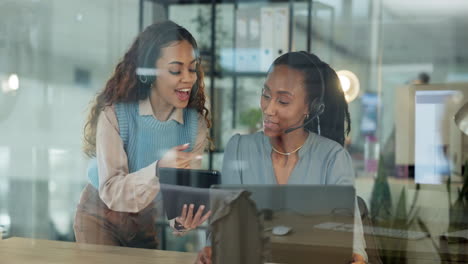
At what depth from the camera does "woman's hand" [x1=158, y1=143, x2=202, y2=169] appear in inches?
117

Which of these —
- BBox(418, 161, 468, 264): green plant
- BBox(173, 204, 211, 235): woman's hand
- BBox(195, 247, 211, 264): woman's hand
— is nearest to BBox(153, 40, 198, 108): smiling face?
BBox(173, 204, 211, 235): woman's hand

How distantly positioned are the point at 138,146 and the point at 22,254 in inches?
34.7

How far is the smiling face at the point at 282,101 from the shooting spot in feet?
8.91

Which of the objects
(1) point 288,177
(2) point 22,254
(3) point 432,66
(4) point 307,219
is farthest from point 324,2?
(2) point 22,254

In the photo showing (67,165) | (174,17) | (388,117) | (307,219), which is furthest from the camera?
(67,165)

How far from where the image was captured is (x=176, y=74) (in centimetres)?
298

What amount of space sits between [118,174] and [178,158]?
317 millimetres

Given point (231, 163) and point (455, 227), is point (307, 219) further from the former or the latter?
point (455, 227)

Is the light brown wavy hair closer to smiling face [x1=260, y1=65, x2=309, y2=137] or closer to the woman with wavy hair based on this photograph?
the woman with wavy hair

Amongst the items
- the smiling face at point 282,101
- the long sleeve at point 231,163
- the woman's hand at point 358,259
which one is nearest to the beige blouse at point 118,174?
the long sleeve at point 231,163

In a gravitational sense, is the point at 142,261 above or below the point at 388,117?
below

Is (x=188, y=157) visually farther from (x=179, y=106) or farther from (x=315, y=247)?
(x=315, y=247)

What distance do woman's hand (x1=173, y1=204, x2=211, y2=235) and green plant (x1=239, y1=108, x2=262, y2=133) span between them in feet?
1.38

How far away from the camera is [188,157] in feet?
9.75
